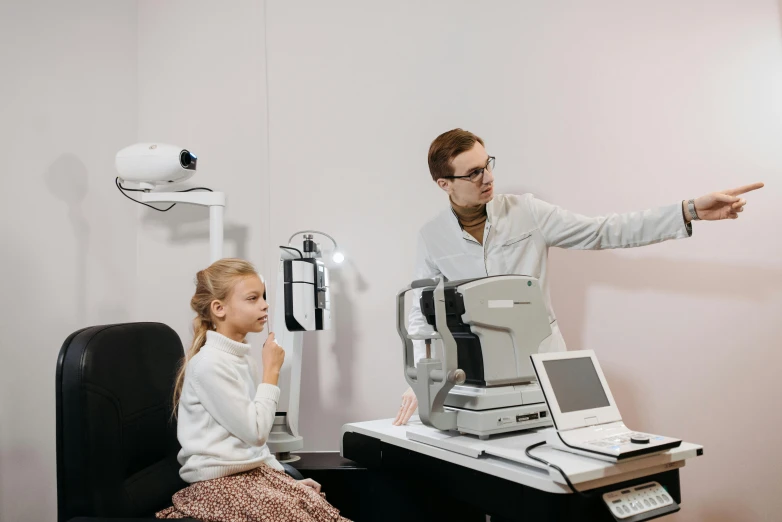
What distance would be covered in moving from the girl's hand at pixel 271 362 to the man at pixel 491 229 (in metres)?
0.41

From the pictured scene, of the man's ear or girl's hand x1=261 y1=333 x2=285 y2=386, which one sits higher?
the man's ear

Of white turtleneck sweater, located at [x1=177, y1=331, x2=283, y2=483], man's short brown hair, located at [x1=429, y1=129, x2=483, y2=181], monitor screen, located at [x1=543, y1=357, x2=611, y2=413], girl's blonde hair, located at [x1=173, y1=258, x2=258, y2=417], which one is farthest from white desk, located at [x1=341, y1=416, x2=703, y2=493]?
man's short brown hair, located at [x1=429, y1=129, x2=483, y2=181]

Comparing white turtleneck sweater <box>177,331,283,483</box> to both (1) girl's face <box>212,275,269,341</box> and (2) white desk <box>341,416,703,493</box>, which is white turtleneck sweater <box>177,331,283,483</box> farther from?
(2) white desk <box>341,416,703,493</box>

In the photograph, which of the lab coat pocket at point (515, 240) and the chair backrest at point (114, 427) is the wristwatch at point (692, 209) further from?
the chair backrest at point (114, 427)

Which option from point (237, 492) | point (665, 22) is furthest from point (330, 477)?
point (665, 22)

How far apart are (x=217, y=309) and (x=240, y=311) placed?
71 mm

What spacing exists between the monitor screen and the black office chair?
1.05 m

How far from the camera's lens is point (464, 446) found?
4.37 feet

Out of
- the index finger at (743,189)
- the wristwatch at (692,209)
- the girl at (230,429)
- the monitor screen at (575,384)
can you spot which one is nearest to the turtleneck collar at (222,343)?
the girl at (230,429)

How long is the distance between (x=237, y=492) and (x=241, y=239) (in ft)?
4.75

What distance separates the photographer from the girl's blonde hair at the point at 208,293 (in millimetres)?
1630

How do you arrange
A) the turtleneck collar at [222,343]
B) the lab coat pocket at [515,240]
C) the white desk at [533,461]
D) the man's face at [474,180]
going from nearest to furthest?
the white desk at [533,461] < the turtleneck collar at [222,343] < the man's face at [474,180] < the lab coat pocket at [515,240]

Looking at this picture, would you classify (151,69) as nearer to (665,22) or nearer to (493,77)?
(493,77)

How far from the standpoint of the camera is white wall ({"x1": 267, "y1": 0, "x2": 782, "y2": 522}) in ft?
7.84
